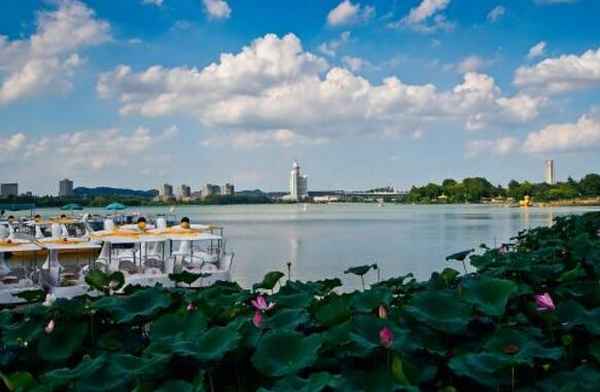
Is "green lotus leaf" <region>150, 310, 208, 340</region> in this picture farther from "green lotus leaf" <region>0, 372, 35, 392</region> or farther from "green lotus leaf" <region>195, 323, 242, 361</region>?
"green lotus leaf" <region>0, 372, 35, 392</region>

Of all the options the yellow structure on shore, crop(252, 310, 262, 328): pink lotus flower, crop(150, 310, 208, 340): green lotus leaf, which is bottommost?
the yellow structure on shore

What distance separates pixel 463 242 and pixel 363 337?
4305cm

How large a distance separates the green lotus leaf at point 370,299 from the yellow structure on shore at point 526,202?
556 ft

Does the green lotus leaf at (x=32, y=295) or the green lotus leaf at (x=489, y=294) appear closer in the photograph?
the green lotus leaf at (x=489, y=294)

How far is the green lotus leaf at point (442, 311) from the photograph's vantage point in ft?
8.53

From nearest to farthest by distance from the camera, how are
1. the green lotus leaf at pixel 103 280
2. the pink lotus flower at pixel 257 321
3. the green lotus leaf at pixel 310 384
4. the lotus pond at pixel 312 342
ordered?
the green lotus leaf at pixel 310 384
the lotus pond at pixel 312 342
the pink lotus flower at pixel 257 321
the green lotus leaf at pixel 103 280

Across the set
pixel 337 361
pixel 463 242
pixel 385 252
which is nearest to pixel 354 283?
pixel 385 252

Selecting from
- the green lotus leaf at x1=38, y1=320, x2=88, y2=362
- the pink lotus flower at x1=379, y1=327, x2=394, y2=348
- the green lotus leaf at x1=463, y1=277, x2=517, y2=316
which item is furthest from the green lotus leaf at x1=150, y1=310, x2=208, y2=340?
the green lotus leaf at x1=463, y1=277, x2=517, y2=316

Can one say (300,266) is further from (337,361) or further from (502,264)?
(337,361)

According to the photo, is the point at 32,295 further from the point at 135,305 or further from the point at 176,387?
the point at 176,387

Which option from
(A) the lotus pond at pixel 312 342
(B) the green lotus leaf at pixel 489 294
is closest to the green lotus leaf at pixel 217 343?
(A) the lotus pond at pixel 312 342

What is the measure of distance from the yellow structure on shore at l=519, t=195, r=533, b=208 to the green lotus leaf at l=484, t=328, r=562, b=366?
17014 cm

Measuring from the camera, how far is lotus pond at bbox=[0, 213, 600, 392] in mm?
2176

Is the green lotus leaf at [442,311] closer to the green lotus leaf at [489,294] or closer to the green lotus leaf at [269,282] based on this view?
the green lotus leaf at [489,294]
